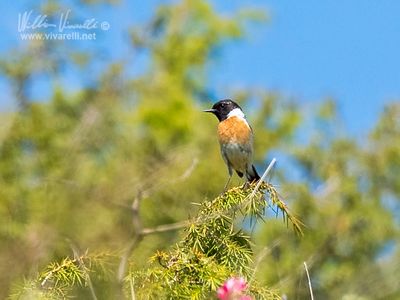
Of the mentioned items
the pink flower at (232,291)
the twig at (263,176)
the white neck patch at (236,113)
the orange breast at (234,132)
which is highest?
the white neck patch at (236,113)

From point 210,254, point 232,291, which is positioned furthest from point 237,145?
point 232,291

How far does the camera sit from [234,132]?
6.70 m

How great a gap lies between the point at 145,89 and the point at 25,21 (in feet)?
22.4

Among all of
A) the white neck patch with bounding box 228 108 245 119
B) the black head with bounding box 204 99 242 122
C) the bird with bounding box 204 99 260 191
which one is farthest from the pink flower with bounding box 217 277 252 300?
the black head with bounding box 204 99 242 122

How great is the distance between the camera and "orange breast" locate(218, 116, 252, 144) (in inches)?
263

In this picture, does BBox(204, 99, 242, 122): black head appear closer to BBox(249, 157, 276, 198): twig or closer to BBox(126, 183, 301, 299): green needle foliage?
BBox(126, 183, 301, 299): green needle foliage

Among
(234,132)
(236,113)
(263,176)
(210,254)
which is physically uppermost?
(236,113)

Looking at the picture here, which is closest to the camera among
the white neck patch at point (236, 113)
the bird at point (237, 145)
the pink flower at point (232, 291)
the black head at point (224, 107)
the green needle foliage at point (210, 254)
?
the pink flower at point (232, 291)

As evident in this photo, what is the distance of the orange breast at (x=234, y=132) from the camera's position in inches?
263

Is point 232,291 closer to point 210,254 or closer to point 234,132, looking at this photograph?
point 210,254

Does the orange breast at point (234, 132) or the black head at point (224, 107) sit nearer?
the orange breast at point (234, 132)

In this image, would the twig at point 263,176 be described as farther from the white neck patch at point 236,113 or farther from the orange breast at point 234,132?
the white neck patch at point 236,113

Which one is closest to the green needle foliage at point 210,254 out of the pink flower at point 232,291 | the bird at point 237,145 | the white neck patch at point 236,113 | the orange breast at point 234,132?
the pink flower at point 232,291

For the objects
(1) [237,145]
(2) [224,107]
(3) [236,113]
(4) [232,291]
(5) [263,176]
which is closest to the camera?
(4) [232,291]
